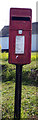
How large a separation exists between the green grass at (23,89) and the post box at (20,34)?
115 cm

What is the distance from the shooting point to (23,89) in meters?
4.21

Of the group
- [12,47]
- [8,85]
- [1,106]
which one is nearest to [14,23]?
[12,47]

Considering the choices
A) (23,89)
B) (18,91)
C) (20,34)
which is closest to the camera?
(20,34)

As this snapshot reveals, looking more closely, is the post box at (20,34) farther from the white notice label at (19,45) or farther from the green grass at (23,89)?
the green grass at (23,89)

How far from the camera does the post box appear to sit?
98.0 inches

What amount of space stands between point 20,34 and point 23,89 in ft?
6.84

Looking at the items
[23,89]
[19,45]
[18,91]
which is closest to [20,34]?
[19,45]

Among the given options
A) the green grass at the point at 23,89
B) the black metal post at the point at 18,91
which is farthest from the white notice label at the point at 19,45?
the green grass at the point at 23,89

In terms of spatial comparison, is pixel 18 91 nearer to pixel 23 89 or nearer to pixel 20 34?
pixel 20 34

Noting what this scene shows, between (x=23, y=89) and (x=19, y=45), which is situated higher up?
(x=19, y=45)

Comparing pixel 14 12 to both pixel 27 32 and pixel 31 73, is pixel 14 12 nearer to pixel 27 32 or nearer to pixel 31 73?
pixel 27 32

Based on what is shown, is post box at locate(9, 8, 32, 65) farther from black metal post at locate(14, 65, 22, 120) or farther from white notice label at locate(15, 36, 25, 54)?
black metal post at locate(14, 65, 22, 120)

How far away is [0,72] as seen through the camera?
4637 millimetres

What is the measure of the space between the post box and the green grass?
3.79 ft
